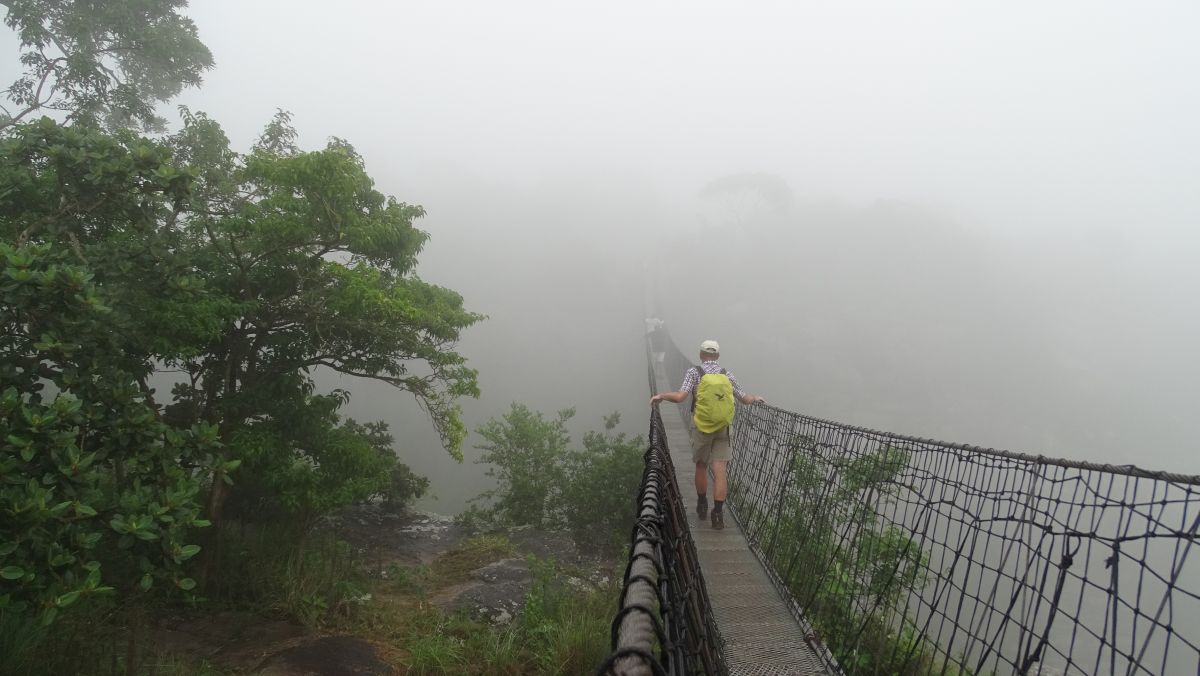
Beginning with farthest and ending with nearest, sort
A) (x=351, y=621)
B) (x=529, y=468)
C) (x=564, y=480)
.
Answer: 1. (x=529, y=468)
2. (x=564, y=480)
3. (x=351, y=621)

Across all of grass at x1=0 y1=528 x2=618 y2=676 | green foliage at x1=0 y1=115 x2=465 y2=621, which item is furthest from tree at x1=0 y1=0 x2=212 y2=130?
grass at x1=0 y1=528 x2=618 y2=676

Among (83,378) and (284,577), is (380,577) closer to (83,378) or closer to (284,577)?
(284,577)

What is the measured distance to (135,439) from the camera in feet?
10.0

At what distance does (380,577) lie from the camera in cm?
583

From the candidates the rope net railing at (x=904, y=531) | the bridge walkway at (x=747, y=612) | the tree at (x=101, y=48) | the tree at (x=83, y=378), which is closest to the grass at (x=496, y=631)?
the bridge walkway at (x=747, y=612)

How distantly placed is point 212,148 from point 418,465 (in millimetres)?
15535

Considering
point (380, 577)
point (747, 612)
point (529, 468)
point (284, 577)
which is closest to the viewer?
point (747, 612)

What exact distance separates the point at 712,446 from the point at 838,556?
37.9 inches

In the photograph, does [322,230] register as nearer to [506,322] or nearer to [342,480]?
[342,480]

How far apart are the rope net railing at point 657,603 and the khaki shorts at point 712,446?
1.71 meters

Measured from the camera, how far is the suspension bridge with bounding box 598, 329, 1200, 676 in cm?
131

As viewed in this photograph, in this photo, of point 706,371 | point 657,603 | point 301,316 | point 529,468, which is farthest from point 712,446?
point 529,468

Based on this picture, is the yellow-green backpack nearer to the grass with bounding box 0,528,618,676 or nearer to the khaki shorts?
the khaki shorts

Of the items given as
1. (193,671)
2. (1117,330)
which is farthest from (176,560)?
(1117,330)
